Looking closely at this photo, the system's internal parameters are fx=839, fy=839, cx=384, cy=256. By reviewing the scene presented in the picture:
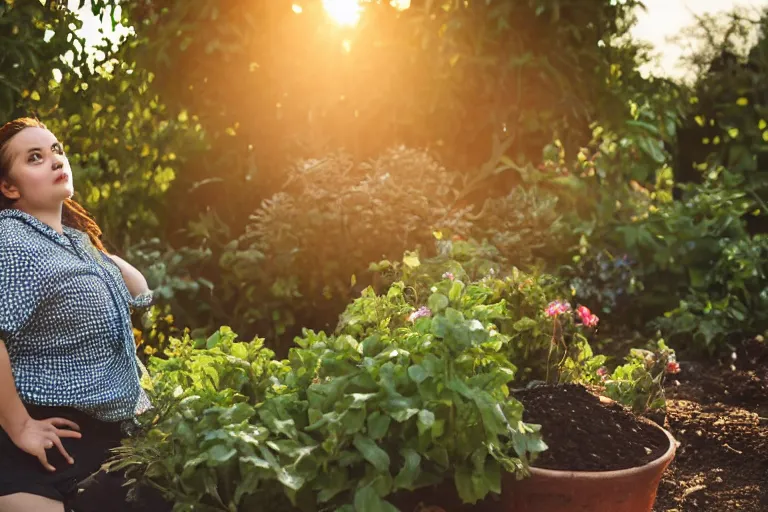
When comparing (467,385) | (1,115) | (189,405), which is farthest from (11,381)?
(1,115)

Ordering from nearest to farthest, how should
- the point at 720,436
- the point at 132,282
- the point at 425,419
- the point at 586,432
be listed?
the point at 425,419 < the point at 586,432 < the point at 132,282 < the point at 720,436

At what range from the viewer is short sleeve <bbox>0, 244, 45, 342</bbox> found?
7.02 ft

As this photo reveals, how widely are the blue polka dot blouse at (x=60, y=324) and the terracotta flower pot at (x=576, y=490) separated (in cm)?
113

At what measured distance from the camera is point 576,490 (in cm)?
230

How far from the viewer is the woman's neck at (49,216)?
2408 millimetres

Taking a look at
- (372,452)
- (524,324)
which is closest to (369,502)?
(372,452)

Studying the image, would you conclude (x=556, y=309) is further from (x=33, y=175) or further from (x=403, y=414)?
(x=33, y=175)

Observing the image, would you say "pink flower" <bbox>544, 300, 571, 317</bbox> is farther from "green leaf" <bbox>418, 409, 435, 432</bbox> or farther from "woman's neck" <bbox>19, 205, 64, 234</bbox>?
"woman's neck" <bbox>19, 205, 64, 234</bbox>

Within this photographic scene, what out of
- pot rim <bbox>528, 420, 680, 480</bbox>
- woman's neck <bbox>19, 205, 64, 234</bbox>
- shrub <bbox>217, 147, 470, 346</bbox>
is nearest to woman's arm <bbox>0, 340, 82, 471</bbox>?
woman's neck <bbox>19, 205, 64, 234</bbox>

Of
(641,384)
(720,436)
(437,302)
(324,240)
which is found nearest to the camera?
(437,302)

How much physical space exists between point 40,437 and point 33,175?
29.0 inches

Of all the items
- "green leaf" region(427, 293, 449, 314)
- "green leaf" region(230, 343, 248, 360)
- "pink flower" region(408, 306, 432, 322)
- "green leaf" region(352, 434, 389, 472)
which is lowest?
"green leaf" region(352, 434, 389, 472)

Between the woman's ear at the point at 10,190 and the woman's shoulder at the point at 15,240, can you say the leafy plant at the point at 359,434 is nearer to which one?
the woman's shoulder at the point at 15,240

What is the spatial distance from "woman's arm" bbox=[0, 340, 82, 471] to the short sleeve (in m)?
0.07
